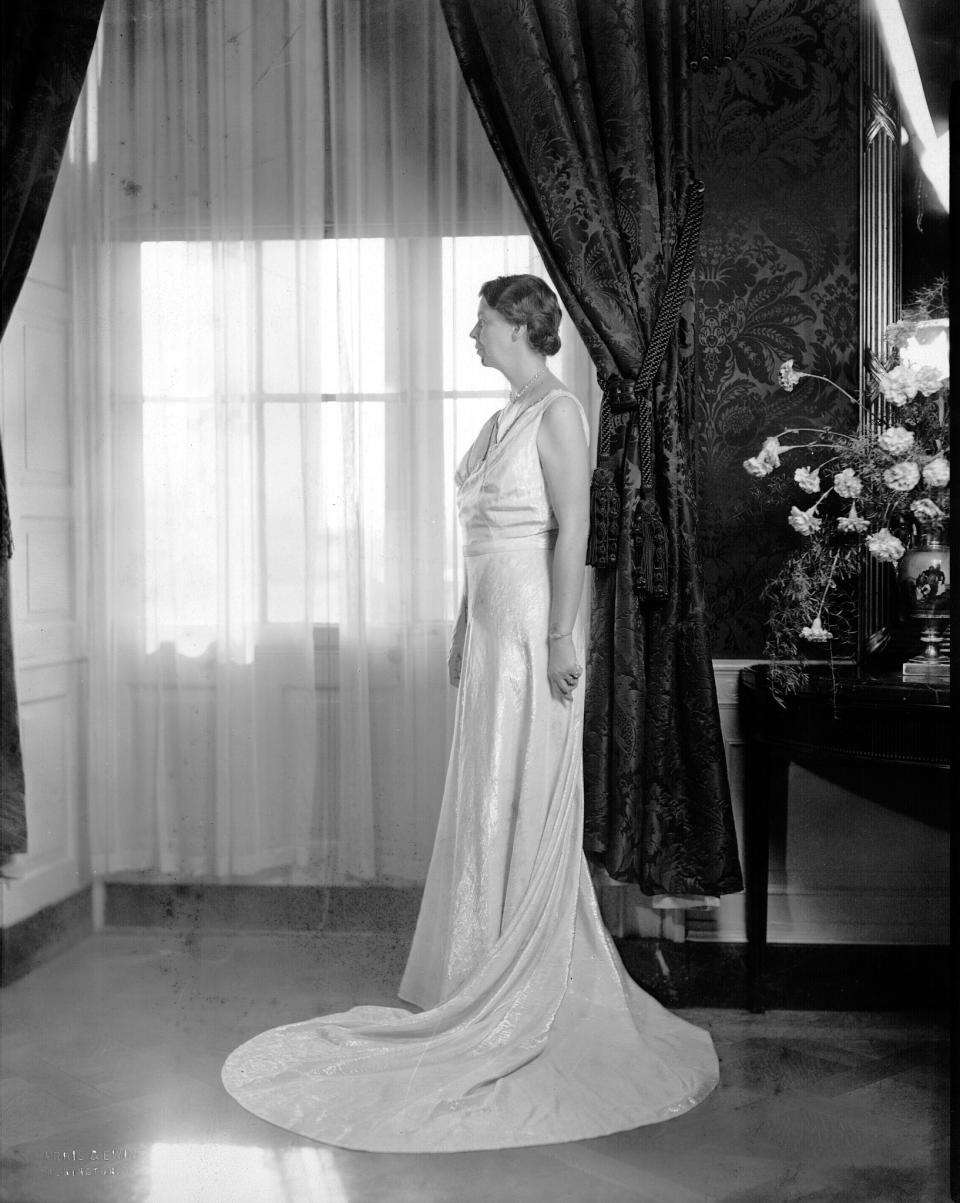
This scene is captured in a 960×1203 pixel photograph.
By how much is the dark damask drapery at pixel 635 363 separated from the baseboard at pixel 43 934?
1.66 meters

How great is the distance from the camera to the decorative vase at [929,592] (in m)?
2.89

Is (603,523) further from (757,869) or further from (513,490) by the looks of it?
(757,869)

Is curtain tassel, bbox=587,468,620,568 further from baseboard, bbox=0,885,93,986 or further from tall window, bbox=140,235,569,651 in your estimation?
baseboard, bbox=0,885,93,986

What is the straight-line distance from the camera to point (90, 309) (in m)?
3.64

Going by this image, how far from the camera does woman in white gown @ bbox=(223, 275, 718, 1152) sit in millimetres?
2543

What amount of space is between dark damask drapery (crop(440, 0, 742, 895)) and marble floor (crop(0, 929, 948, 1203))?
0.55m

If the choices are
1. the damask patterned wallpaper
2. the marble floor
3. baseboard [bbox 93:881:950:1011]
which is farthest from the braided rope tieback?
the marble floor

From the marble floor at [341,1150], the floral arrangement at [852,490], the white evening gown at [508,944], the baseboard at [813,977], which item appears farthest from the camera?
the baseboard at [813,977]

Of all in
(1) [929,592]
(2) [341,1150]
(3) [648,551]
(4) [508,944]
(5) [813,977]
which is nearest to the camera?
(2) [341,1150]

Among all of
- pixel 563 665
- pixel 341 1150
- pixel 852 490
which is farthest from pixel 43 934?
pixel 852 490

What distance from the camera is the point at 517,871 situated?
2.71m

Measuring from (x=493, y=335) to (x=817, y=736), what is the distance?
1.24m

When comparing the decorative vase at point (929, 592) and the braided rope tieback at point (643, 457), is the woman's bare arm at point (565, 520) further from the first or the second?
the decorative vase at point (929, 592)

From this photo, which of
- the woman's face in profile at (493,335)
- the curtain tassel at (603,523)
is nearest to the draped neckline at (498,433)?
the woman's face in profile at (493,335)
